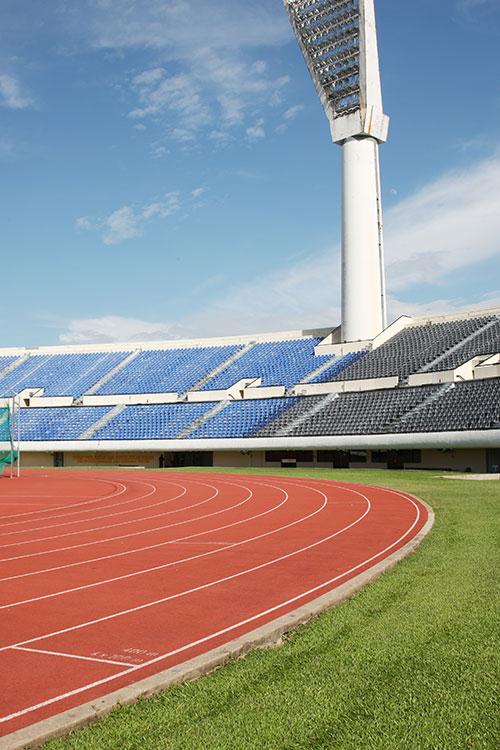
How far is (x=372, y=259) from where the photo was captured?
38094 mm

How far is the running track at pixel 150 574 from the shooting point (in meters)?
4.83

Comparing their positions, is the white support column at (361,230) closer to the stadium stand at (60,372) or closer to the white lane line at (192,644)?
the stadium stand at (60,372)

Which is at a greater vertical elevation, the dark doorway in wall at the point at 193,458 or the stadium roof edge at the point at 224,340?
the stadium roof edge at the point at 224,340

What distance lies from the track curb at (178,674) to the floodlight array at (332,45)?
36516mm

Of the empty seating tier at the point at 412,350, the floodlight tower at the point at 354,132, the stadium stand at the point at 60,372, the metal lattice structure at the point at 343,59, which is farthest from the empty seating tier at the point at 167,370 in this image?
the metal lattice structure at the point at 343,59

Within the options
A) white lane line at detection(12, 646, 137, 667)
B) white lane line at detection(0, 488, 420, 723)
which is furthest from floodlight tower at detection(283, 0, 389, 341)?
white lane line at detection(12, 646, 137, 667)

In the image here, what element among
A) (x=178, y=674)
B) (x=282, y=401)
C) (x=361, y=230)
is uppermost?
(x=361, y=230)

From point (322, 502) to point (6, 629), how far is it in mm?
10748

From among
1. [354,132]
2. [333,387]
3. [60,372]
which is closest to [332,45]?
[354,132]

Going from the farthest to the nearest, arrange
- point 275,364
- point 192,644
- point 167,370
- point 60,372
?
point 60,372, point 167,370, point 275,364, point 192,644

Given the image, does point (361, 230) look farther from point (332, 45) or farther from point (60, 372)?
point (60, 372)

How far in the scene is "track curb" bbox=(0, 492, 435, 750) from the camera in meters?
3.56

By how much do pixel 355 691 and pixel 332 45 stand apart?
39.4 metres

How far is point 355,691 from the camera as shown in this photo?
4082mm
